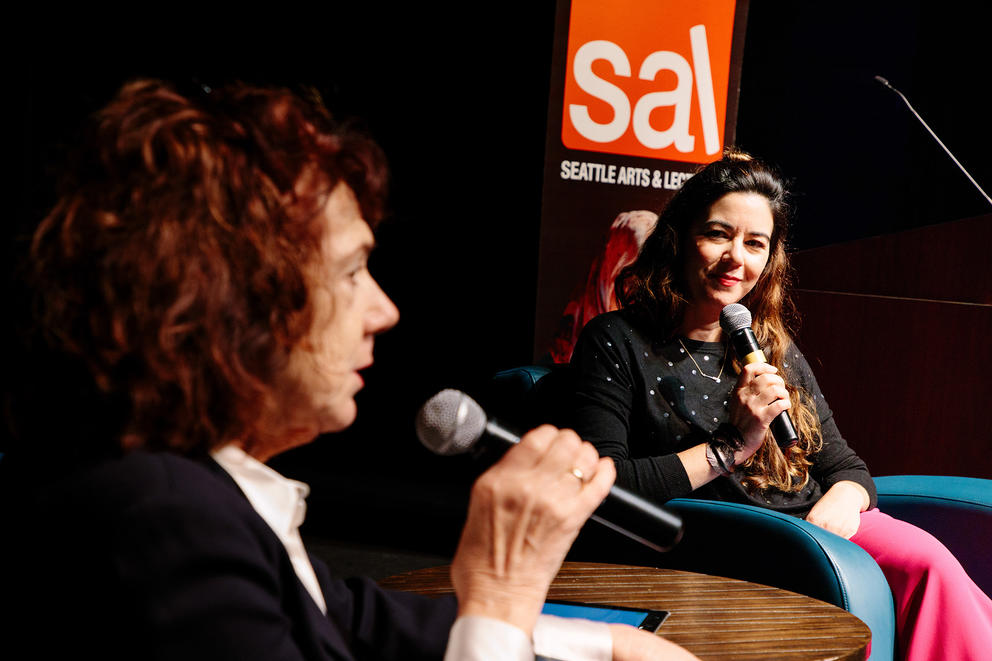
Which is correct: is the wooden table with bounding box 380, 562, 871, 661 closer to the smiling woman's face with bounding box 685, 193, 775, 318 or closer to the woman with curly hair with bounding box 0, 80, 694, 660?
the woman with curly hair with bounding box 0, 80, 694, 660

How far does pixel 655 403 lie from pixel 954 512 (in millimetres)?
682

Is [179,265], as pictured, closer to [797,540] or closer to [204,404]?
[204,404]

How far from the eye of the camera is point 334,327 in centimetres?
82

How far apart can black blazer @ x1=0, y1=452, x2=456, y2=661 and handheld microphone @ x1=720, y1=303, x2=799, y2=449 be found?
4.27 ft

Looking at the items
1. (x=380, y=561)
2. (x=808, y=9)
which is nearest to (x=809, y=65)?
(x=808, y=9)

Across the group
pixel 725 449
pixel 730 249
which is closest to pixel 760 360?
pixel 725 449

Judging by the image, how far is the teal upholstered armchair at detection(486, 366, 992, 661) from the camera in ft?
4.99

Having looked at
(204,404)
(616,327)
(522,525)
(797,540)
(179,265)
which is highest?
(179,265)

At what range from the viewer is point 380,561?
357 centimetres

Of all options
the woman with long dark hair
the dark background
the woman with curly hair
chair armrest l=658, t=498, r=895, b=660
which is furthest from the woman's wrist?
the dark background

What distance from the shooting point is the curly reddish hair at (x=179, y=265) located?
2.25 feet

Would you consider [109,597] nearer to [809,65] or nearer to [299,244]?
[299,244]

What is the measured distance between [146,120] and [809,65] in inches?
153

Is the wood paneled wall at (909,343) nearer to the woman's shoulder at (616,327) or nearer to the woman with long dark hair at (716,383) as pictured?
the woman with long dark hair at (716,383)
